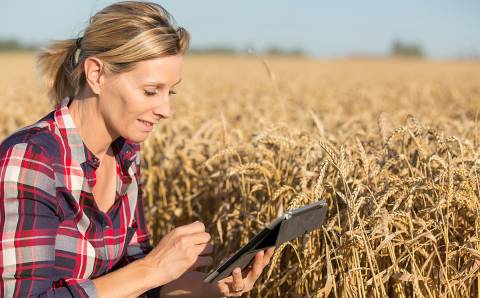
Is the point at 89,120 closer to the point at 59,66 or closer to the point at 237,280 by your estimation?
the point at 59,66

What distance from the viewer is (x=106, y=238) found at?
2361mm

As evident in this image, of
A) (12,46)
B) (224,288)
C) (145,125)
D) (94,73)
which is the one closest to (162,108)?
(145,125)

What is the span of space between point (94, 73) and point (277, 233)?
835 millimetres

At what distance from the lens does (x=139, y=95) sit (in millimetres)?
2158

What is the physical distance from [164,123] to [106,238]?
2820 mm

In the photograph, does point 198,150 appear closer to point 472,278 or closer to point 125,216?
point 125,216

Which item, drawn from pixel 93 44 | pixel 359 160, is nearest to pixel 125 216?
pixel 93 44

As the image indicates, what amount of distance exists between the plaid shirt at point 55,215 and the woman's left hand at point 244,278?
17.2 inches

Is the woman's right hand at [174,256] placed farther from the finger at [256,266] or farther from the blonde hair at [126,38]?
the blonde hair at [126,38]

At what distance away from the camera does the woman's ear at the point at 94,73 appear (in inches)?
85.3

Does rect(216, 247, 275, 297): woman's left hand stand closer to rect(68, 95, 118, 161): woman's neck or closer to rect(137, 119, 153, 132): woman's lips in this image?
rect(137, 119, 153, 132): woman's lips

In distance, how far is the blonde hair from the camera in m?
2.11

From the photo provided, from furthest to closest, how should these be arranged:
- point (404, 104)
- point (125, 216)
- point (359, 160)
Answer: point (404, 104) < point (359, 160) < point (125, 216)

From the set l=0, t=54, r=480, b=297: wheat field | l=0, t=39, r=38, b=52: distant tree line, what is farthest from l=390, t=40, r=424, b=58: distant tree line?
l=0, t=54, r=480, b=297: wheat field
